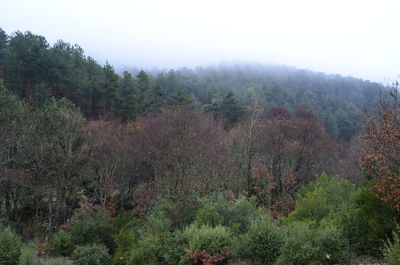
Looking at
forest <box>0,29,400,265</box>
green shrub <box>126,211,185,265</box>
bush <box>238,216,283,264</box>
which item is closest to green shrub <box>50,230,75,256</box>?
forest <box>0,29,400,265</box>

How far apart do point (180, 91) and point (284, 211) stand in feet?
71.0

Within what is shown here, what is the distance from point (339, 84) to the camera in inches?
3440

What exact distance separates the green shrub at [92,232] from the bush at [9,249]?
3797 millimetres

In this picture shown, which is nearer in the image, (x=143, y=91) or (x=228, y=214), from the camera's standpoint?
(x=228, y=214)

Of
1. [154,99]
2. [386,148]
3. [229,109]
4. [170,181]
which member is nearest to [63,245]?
[170,181]

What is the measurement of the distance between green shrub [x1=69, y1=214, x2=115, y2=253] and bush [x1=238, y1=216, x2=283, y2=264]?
26.1 feet

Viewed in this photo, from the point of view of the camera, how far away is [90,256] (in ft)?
43.9

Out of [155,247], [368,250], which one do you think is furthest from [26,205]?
[368,250]

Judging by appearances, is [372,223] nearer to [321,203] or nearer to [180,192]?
[321,203]

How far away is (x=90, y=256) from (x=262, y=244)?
7.39m

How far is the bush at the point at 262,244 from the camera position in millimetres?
9875

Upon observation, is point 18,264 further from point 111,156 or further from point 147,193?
point 111,156

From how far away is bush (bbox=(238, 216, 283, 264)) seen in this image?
9.88m

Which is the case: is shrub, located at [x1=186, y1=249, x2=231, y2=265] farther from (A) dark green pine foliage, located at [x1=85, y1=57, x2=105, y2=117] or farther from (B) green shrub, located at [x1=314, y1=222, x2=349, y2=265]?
(A) dark green pine foliage, located at [x1=85, y1=57, x2=105, y2=117]
